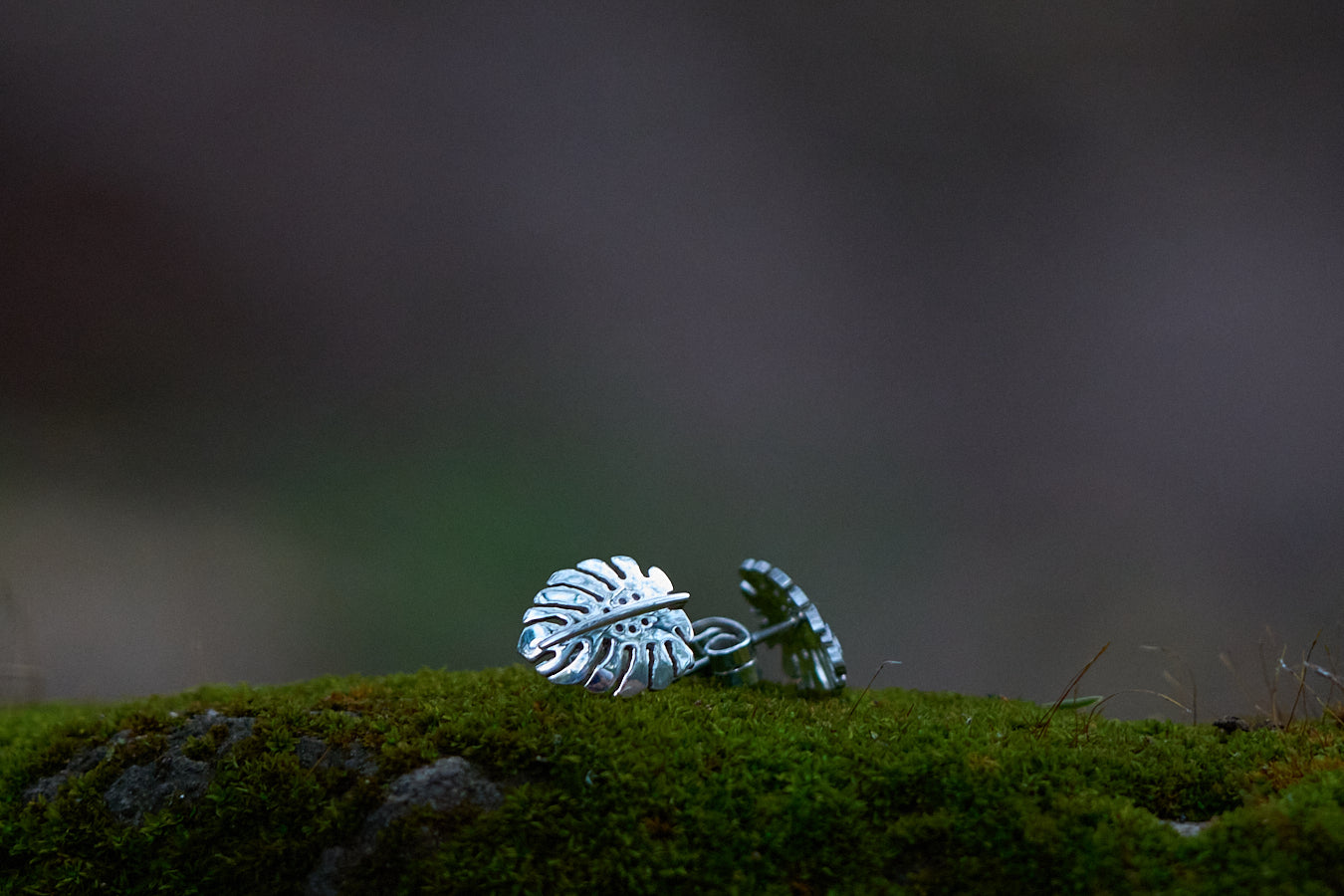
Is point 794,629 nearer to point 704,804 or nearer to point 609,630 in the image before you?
point 609,630

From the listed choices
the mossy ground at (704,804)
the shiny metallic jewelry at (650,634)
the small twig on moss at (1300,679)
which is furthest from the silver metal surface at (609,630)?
the small twig on moss at (1300,679)

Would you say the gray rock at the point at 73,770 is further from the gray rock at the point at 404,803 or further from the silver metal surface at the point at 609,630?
the silver metal surface at the point at 609,630

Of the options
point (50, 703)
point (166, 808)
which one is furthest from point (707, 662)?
point (50, 703)

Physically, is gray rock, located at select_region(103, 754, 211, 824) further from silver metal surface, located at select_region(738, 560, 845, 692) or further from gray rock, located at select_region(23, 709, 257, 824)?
silver metal surface, located at select_region(738, 560, 845, 692)

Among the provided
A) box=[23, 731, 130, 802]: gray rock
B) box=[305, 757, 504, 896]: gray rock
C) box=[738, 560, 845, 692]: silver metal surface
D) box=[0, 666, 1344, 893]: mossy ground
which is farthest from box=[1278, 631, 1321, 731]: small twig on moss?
box=[23, 731, 130, 802]: gray rock

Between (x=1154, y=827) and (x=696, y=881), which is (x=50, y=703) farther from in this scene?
(x=1154, y=827)

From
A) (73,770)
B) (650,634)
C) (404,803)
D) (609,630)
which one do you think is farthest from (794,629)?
(73,770)

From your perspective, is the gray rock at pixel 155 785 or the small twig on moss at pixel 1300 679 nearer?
the gray rock at pixel 155 785
